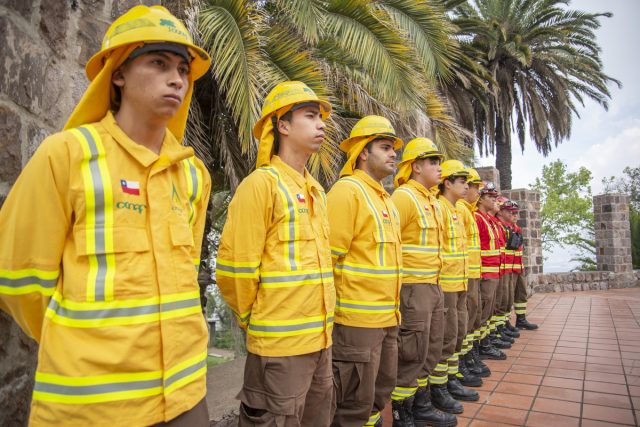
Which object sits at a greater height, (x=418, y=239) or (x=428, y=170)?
(x=428, y=170)

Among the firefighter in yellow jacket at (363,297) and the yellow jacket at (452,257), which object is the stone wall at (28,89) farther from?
the yellow jacket at (452,257)

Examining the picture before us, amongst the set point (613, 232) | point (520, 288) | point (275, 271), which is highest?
point (613, 232)

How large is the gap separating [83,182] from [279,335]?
46.8 inches

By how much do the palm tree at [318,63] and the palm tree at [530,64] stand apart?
6.19 meters

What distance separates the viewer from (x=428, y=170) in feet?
13.2

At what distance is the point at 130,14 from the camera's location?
1515mm

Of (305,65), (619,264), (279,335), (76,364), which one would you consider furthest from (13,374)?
(619,264)

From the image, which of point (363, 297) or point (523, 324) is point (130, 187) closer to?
point (363, 297)

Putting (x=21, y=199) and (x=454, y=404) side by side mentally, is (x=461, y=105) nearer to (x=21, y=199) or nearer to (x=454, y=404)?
(x=454, y=404)

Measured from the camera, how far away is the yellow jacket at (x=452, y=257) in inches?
164

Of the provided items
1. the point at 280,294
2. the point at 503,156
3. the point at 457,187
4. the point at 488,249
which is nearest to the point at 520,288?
the point at 488,249

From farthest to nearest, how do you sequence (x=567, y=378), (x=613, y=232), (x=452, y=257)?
(x=613, y=232)
(x=567, y=378)
(x=452, y=257)

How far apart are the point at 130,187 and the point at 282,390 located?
1225 mm

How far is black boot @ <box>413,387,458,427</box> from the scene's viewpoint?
3619 millimetres
